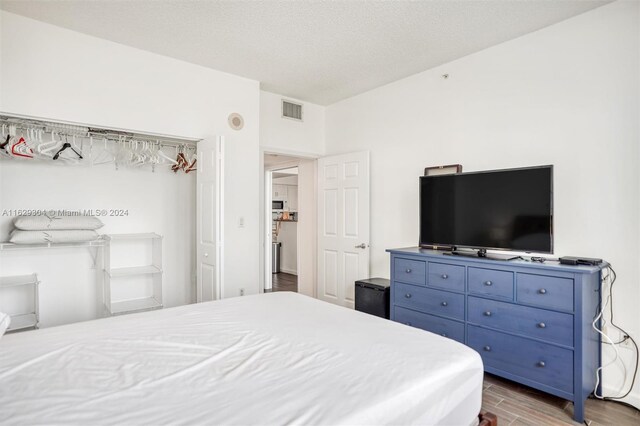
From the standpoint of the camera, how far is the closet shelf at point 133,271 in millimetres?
3364

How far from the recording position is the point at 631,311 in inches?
97.3

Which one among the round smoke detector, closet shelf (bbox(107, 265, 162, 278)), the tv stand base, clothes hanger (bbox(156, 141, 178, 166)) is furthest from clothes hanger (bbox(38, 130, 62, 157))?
the tv stand base

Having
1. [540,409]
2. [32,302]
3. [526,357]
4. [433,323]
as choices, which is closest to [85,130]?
[32,302]

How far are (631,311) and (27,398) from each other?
343cm

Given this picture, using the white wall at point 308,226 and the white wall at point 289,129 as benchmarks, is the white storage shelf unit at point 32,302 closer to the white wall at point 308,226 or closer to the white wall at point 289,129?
the white wall at point 289,129

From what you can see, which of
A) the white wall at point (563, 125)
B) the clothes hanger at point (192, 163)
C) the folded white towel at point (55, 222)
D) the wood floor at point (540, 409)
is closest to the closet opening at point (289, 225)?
the clothes hanger at point (192, 163)

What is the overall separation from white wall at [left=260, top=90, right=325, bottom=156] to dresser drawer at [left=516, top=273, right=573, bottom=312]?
314cm

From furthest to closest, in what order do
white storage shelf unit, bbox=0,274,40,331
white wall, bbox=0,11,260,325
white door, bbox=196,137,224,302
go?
white door, bbox=196,137,224,302 → white storage shelf unit, bbox=0,274,40,331 → white wall, bbox=0,11,260,325

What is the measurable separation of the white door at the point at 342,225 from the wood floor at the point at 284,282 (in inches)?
58.6

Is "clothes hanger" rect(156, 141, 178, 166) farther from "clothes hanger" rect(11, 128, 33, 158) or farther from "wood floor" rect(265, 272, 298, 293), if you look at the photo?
"wood floor" rect(265, 272, 298, 293)

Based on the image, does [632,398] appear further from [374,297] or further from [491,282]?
[374,297]

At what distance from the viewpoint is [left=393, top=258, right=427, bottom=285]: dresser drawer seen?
10.3 feet

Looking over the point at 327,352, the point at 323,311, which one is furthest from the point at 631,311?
the point at 327,352

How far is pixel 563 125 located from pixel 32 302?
15.9ft
